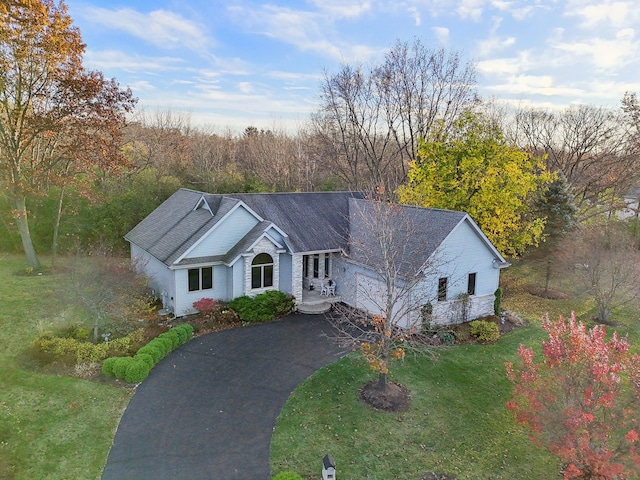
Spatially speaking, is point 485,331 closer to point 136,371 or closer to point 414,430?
point 414,430

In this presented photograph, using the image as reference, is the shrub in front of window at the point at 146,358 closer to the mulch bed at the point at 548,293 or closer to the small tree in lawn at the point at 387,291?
the small tree in lawn at the point at 387,291

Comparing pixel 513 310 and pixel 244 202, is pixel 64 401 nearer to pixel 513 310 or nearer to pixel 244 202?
pixel 244 202

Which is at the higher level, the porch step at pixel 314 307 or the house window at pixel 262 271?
the house window at pixel 262 271

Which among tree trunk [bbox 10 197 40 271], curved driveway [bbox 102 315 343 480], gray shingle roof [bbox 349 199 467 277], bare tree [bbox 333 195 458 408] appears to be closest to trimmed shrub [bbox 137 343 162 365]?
curved driveway [bbox 102 315 343 480]

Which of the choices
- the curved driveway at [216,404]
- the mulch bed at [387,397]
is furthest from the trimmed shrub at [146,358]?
the mulch bed at [387,397]

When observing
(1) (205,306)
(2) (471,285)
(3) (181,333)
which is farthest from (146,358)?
(2) (471,285)

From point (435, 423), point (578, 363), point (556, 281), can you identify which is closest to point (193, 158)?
point (556, 281)

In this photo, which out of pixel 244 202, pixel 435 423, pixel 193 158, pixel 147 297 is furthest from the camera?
pixel 193 158
